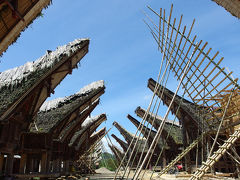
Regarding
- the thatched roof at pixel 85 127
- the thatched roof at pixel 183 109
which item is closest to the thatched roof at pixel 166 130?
the thatched roof at pixel 85 127

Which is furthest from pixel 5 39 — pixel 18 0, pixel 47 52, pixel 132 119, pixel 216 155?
pixel 132 119

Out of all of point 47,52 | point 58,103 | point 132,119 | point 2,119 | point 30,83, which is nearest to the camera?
point 2,119

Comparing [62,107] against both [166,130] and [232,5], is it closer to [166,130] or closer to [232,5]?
[166,130]

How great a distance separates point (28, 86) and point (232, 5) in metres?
7.25

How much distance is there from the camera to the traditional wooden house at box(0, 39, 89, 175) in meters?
8.09

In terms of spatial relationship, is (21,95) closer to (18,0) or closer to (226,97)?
(18,0)

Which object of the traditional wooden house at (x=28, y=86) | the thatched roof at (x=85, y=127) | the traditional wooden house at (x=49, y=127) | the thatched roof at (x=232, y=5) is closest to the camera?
the thatched roof at (x=232, y=5)

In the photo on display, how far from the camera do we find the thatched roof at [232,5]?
4.49 metres

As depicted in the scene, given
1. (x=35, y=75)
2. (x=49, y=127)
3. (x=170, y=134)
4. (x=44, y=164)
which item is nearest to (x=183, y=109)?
(x=170, y=134)

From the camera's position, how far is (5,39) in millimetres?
5176

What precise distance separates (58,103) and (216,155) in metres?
12.1

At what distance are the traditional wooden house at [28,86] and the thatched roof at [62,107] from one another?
281cm

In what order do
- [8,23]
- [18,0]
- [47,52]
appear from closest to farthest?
[18,0]
[8,23]
[47,52]

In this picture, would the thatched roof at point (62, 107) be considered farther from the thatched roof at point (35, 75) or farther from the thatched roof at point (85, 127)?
the thatched roof at point (85, 127)
